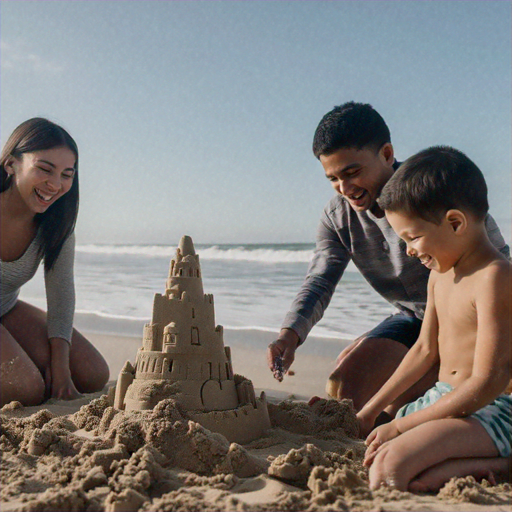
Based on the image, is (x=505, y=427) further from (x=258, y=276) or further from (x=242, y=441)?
(x=258, y=276)

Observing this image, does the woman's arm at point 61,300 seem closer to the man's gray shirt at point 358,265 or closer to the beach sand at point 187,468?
the beach sand at point 187,468

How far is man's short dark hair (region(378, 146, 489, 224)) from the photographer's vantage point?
229 centimetres

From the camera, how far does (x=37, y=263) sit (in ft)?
14.1

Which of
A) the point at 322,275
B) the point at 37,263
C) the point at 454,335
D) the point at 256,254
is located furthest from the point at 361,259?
the point at 256,254

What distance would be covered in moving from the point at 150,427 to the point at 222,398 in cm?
46

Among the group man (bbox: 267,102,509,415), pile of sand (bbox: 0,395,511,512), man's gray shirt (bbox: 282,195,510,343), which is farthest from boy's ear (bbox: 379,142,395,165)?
pile of sand (bbox: 0,395,511,512)

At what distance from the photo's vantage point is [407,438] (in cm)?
214

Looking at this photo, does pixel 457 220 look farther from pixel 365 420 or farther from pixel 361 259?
pixel 361 259

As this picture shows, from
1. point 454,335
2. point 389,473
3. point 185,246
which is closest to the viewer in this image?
point 389,473

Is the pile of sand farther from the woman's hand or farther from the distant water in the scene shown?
the distant water

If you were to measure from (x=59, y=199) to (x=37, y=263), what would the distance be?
1.65ft

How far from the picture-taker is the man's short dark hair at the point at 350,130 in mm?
3285

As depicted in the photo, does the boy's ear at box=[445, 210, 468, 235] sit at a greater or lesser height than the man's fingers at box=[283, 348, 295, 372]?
greater

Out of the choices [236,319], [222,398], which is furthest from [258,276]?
[222,398]
